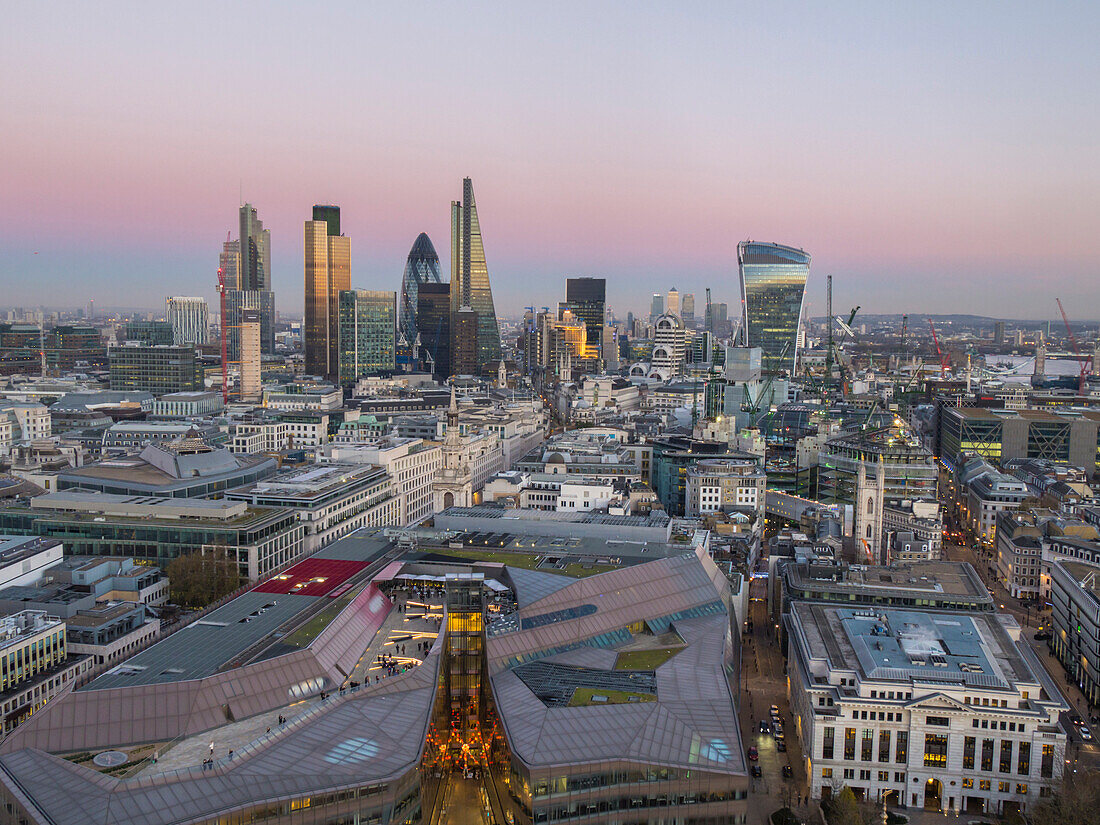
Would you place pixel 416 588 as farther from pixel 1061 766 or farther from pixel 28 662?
pixel 1061 766

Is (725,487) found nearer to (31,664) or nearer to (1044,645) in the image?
(1044,645)

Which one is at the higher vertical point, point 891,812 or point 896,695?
point 896,695

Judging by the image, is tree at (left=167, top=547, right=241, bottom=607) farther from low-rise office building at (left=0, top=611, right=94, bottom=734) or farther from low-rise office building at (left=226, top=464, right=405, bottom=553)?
low-rise office building at (left=0, top=611, right=94, bottom=734)

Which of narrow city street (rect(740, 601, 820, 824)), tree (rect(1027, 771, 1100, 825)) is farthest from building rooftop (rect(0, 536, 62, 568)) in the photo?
tree (rect(1027, 771, 1100, 825))

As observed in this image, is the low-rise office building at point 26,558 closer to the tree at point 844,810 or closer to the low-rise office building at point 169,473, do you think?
the low-rise office building at point 169,473

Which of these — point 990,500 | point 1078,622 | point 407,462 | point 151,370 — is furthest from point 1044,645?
point 151,370

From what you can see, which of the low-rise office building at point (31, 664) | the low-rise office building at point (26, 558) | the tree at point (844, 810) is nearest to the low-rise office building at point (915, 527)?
the tree at point (844, 810)

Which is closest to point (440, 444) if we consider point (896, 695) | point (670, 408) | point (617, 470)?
point (617, 470)
